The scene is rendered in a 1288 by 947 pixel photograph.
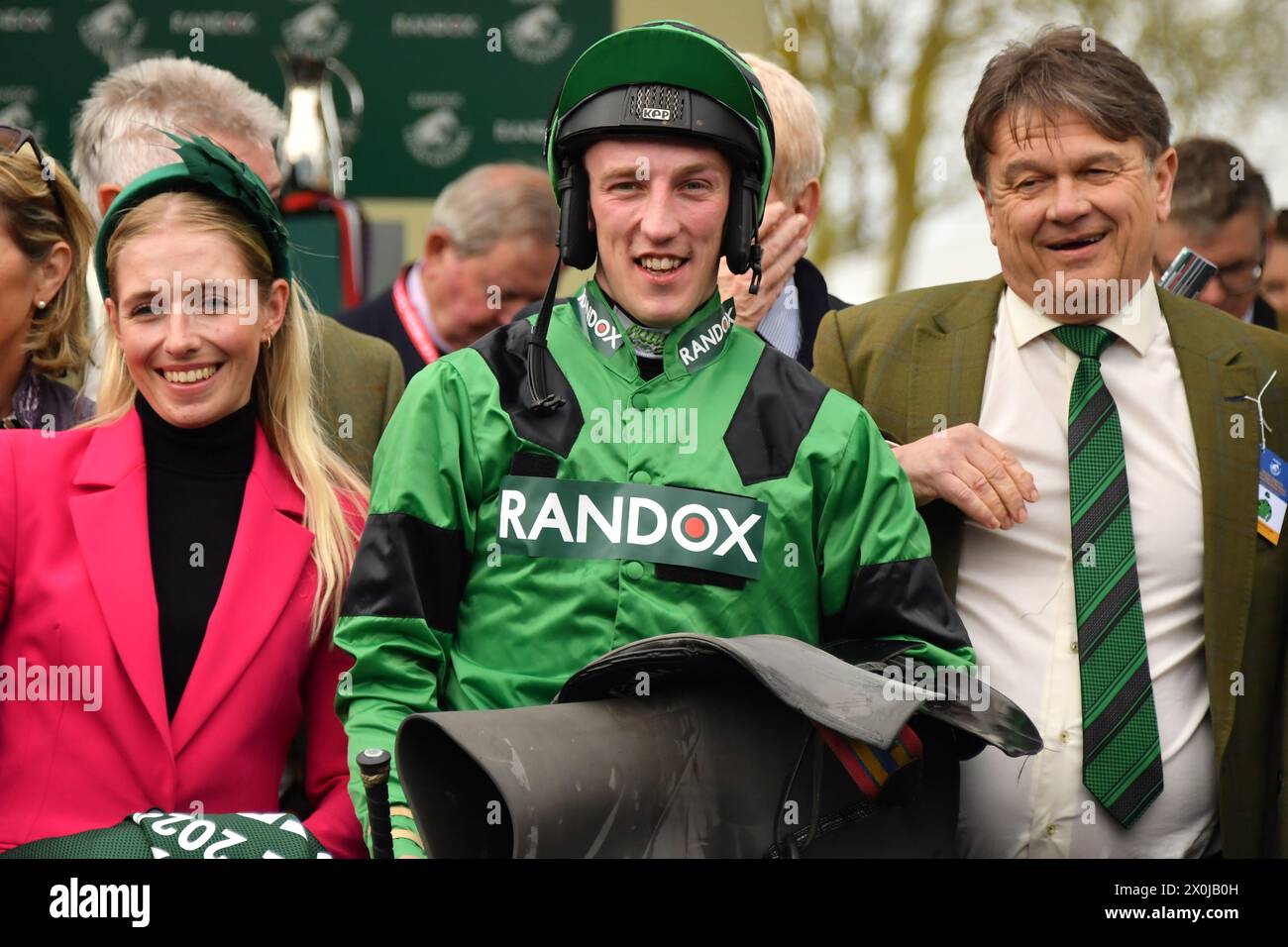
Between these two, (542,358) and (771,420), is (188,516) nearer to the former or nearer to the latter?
(542,358)

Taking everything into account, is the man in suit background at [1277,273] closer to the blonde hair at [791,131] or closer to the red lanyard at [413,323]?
the blonde hair at [791,131]

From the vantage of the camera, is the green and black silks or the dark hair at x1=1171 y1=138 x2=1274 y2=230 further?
the dark hair at x1=1171 y1=138 x2=1274 y2=230

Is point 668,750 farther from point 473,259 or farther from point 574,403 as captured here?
point 473,259

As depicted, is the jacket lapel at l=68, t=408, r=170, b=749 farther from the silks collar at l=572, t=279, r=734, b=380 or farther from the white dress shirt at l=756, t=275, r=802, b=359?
the white dress shirt at l=756, t=275, r=802, b=359

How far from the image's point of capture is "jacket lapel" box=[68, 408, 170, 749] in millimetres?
2773

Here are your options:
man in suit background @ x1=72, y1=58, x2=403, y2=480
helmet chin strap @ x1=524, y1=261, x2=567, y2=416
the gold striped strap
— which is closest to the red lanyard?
man in suit background @ x1=72, y1=58, x2=403, y2=480

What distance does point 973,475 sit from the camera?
9.81ft

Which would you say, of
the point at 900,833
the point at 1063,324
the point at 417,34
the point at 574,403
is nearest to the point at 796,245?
the point at 1063,324

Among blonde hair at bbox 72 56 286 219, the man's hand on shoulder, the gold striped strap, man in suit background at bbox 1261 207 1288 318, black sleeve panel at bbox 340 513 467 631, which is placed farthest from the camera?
man in suit background at bbox 1261 207 1288 318

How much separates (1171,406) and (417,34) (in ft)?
17.4

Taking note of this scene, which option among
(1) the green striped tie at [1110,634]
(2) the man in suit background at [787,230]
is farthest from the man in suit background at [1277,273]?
(1) the green striped tie at [1110,634]

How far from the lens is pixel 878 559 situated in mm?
2768

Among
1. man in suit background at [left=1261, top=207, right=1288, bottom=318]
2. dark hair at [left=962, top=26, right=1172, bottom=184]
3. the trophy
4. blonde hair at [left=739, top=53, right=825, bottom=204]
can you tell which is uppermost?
the trophy

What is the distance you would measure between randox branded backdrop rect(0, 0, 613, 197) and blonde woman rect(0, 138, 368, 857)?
4627 millimetres
